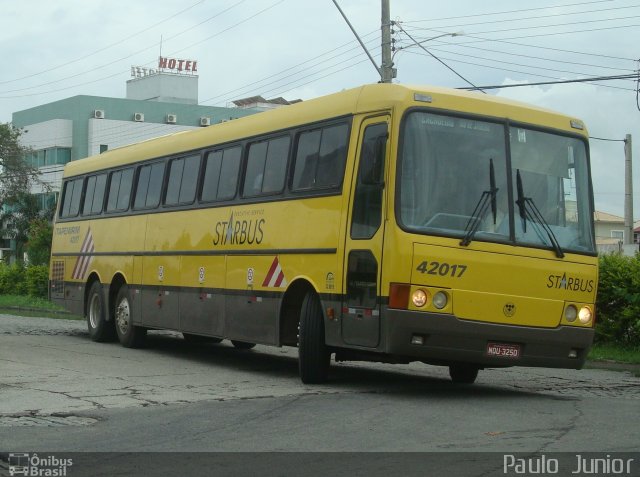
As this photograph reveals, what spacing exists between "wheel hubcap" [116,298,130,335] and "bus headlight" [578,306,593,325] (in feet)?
30.5

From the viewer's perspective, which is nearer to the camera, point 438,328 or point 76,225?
point 438,328

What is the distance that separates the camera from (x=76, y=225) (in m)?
22.4

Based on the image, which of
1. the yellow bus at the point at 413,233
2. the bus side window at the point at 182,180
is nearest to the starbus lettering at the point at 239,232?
the yellow bus at the point at 413,233

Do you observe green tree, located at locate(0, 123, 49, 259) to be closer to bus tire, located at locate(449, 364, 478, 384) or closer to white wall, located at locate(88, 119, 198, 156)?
white wall, located at locate(88, 119, 198, 156)

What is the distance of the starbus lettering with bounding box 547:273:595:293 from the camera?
12219 millimetres

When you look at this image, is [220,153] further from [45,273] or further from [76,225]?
[45,273]

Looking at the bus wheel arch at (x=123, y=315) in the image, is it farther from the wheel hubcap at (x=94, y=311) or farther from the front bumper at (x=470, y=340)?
the front bumper at (x=470, y=340)

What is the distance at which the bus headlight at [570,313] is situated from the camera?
485 inches

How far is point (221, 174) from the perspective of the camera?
1619 centimetres

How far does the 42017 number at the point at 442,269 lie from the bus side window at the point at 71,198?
12499 mm
